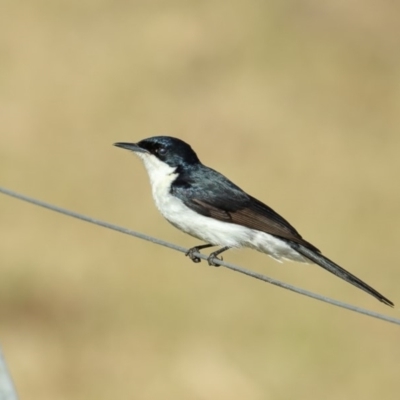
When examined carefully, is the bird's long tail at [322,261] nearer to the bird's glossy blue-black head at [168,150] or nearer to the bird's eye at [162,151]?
the bird's glossy blue-black head at [168,150]

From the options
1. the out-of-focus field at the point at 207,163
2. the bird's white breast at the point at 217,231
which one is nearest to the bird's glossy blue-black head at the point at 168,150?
the bird's white breast at the point at 217,231

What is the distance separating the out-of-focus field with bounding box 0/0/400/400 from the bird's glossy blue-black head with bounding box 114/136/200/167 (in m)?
4.74

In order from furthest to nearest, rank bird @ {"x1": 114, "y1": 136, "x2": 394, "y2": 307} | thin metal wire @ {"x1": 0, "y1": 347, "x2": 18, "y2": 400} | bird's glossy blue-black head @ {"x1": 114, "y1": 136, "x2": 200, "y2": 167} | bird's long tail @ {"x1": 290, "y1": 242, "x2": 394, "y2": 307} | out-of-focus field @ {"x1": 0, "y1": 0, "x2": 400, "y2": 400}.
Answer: out-of-focus field @ {"x1": 0, "y1": 0, "x2": 400, "y2": 400} → bird's glossy blue-black head @ {"x1": 114, "y1": 136, "x2": 200, "y2": 167} → bird @ {"x1": 114, "y1": 136, "x2": 394, "y2": 307} → bird's long tail @ {"x1": 290, "y1": 242, "x2": 394, "y2": 307} → thin metal wire @ {"x1": 0, "y1": 347, "x2": 18, "y2": 400}

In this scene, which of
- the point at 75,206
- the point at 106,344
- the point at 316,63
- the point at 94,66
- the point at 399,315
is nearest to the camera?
the point at 399,315

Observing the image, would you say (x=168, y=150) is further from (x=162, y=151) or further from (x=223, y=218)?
(x=223, y=218)

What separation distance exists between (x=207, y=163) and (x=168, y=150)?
9629mm

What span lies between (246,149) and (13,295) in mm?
5707

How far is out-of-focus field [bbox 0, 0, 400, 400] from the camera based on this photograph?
1235 cm

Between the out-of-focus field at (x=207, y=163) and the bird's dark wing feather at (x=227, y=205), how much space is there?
494cm

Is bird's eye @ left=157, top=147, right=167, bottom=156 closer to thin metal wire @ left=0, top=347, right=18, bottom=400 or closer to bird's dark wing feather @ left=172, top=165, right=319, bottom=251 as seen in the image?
bird's dark wing feather @ left=172, top=165, right=319, bottom=251

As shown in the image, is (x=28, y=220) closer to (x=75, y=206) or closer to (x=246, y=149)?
(x=75, y=206)

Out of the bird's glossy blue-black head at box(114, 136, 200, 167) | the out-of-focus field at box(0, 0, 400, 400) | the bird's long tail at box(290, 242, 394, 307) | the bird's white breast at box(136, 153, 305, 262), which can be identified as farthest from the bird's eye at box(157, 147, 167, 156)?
the out-of-focus field at box(0, 0, 400, 400)

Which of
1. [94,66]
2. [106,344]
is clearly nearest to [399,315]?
[106,344]

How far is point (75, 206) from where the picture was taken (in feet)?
50.0
